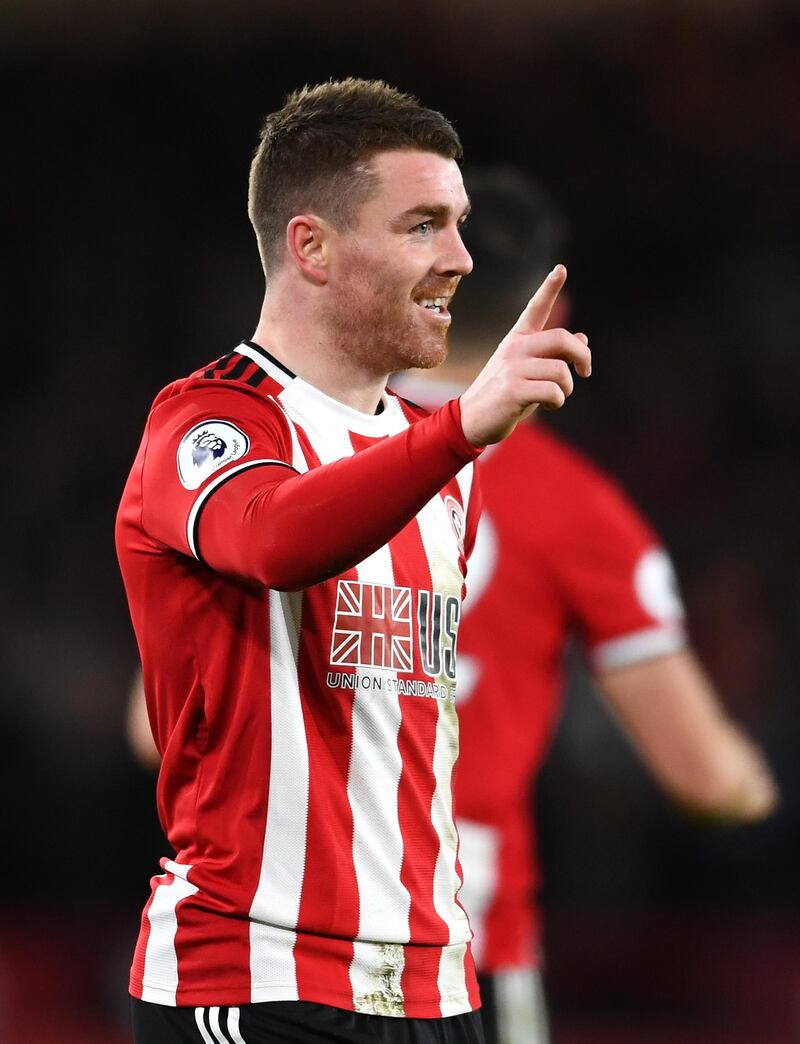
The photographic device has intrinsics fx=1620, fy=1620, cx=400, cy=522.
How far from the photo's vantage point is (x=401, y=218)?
7.38ft

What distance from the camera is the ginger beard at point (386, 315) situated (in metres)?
2.25

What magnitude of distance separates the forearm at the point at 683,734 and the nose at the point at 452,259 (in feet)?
5.20

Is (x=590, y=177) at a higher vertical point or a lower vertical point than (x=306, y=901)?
higher

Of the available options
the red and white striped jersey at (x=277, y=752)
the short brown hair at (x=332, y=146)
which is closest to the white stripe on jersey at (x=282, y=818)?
the red and white striped jersey at (x=277, y=752)

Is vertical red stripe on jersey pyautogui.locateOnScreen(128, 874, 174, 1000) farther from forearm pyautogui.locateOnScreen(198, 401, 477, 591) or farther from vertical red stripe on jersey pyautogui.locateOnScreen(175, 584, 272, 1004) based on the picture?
forearm pyautogui.locateOnScreen(198, 401, 477, 591)

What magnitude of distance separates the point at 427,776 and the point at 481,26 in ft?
25.6

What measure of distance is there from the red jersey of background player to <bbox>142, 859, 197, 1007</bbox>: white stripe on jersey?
4.34 ft

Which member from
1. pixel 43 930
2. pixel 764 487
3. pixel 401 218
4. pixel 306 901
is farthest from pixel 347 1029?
pixel 764 487

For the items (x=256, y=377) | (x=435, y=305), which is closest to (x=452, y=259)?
(x=435, y=305)

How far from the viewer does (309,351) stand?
233 cm

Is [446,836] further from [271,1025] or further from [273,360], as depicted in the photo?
[273,360]

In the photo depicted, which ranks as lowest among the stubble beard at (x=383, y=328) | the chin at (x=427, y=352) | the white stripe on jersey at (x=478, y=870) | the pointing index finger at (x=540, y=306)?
the white stripe on jersey at (x=478, y=870)

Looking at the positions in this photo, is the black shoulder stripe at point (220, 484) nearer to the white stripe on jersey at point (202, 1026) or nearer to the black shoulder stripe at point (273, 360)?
the black shoulder stripe at point (273, 360)

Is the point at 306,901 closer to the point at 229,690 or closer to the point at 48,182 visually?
the point at 229,690
